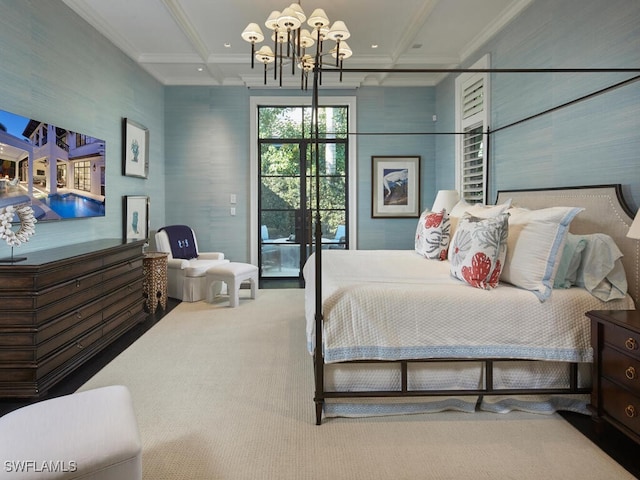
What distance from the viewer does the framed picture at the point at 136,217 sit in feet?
15.9

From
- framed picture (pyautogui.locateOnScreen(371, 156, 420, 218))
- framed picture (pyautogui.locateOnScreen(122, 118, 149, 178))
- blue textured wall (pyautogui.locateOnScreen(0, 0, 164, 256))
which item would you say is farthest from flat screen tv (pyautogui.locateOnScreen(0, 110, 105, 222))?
framed picture (pyautogui.locateOnScreen(371, 156, 420, 218))

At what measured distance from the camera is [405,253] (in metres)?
4.23

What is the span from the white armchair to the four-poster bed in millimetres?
3027

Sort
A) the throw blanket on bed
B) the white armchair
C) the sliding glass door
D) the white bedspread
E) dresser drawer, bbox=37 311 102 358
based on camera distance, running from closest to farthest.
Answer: the white bedspread → dresser drawer, bbox=37 311 102 358 → the white armchair → the throw blanket on bed → the sliding glass door

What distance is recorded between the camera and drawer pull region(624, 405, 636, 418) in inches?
73.6

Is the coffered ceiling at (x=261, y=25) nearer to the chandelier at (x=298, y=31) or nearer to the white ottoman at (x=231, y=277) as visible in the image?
the chandelier at (x=298, y=31)

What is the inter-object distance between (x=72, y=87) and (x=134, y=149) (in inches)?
51.7

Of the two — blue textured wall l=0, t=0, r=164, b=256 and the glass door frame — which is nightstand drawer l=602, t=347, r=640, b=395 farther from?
the glass door frame

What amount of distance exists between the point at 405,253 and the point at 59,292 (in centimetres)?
297

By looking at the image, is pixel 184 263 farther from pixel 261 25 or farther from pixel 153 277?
pixel 261 25

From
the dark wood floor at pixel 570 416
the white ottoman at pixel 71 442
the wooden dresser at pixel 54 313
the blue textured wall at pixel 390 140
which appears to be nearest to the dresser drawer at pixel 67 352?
the wooden dresser at pixel 54 313

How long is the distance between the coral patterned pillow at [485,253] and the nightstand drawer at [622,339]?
593 millimetres

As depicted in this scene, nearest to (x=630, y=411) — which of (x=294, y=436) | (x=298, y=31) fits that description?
(x=294, y=436)

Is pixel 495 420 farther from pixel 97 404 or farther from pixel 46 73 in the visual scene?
pixel 46 73
